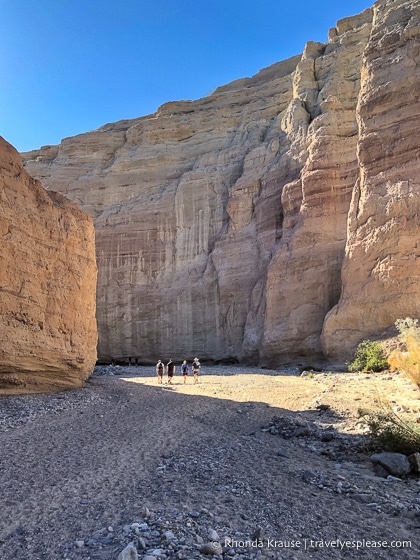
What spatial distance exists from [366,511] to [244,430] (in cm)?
404

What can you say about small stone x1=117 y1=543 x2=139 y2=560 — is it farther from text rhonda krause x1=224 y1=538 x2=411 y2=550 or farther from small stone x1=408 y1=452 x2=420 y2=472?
small stone x1=408 y1=452 x2=420 y2=472

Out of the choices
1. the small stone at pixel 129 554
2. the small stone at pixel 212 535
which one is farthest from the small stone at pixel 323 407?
the small stone at pixel 129 554

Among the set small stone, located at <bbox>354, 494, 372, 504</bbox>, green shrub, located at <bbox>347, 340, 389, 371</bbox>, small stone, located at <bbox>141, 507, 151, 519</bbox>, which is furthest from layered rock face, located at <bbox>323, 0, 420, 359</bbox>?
small stone, located at <bbox>141, 507, 151, 519</bbox>

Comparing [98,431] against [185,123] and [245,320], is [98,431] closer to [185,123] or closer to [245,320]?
[245,320]

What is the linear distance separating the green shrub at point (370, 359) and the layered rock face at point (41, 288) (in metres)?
11.3

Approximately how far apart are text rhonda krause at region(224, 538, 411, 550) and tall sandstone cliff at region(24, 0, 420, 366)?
16.7 metres

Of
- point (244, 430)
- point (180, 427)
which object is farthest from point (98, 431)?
point (244, 430)

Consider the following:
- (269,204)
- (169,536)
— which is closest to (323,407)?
(169,536)

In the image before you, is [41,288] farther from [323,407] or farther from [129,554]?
[129,554]

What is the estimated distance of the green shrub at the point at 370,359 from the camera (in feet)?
54.5

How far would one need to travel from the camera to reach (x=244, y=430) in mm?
8367

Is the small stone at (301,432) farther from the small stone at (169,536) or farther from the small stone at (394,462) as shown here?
the small stone at (169,536)

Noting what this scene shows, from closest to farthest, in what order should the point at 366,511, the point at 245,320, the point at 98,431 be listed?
the point at 366,511, the point at 98,431, the point at 245,320

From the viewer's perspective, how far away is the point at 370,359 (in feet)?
55.6
